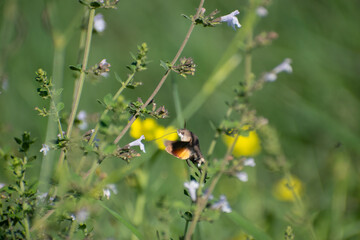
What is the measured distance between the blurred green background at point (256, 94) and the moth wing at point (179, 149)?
1.83 ft

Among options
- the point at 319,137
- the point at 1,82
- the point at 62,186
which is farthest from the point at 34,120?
the point at 319,137

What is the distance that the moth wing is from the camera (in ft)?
4.12

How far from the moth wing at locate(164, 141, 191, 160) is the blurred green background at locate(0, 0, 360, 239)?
557 millimetres

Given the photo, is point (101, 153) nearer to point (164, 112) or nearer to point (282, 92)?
point (164, 112)

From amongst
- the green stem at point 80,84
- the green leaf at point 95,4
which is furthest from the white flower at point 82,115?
the green leaf at point 95,4

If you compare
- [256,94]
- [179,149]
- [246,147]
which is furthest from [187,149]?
[256,94]

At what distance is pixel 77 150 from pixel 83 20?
58cm

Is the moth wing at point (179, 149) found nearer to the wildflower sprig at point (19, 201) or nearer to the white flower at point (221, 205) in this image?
the white flower at point (221, 205)

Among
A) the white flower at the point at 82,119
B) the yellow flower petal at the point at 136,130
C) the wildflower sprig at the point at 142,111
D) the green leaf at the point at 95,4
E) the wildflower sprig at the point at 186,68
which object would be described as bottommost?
the wildflower sprig at the point at 142,111

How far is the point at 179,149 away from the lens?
1274 millimetres

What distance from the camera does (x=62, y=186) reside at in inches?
39.4

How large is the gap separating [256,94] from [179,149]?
2380mm

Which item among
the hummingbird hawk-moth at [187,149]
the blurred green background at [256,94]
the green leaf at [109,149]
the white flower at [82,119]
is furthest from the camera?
the blurred green background at [256,94]

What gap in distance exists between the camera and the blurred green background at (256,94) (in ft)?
7.20
